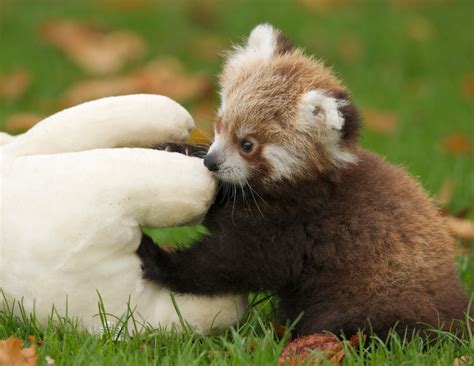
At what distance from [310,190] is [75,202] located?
1030mm

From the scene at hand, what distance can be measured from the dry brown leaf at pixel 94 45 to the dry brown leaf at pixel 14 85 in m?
0.87

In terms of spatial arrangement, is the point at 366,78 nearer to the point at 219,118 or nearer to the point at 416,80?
the point at 416,80

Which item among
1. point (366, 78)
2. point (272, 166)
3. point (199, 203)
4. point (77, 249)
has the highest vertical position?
point (366, 78)

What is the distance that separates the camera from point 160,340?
12.9 ft

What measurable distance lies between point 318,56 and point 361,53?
5.33 feet

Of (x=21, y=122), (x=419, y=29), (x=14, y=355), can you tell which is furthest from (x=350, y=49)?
(x=14, y=355)

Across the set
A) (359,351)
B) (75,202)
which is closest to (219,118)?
(75,202)

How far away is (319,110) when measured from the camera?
4027 mm

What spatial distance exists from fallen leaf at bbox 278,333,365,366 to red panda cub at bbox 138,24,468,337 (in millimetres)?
97

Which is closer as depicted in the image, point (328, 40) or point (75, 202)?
point (75, 202)

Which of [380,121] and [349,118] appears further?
[380,121]

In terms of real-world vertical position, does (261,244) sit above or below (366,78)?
below

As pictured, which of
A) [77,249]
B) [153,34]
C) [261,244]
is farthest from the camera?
[153,34]

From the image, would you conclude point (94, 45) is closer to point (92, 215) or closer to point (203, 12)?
point (203, 12)
